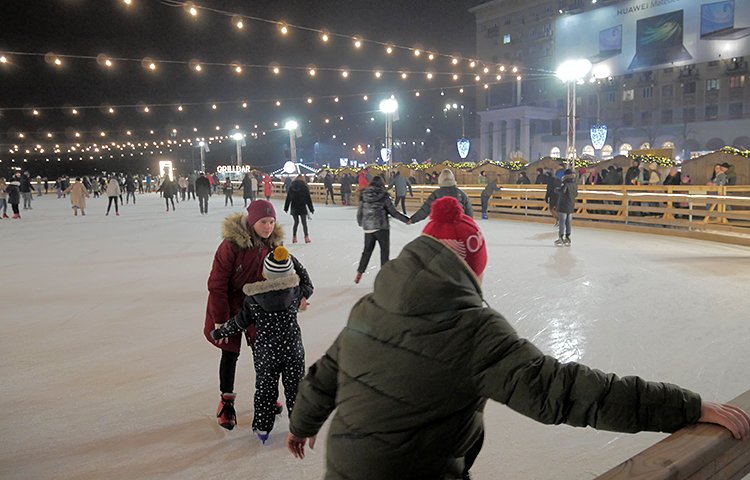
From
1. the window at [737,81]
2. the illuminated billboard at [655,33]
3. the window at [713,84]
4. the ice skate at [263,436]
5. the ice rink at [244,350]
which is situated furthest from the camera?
the window at [713,84]

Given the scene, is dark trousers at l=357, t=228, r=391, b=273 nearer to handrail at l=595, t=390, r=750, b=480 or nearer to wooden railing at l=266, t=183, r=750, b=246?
handrail at l=595, t=390, r=750, b=480

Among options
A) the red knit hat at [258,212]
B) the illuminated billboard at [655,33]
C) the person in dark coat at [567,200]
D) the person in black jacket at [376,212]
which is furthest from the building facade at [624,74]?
the red knit hat at [258,212]

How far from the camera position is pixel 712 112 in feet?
133

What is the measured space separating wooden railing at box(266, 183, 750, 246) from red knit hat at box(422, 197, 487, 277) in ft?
33.3

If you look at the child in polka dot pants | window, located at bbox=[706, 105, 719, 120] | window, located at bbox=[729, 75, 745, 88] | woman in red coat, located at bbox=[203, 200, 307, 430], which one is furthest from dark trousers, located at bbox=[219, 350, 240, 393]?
window, located at bbox=[706, 105, 719, 120]

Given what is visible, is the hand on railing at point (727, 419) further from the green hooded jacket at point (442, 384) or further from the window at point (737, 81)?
the window at point (737, 81)

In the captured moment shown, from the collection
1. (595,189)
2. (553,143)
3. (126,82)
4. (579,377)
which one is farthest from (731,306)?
(553,143)

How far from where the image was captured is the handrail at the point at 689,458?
1100mm

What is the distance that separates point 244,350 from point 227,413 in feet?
4.21

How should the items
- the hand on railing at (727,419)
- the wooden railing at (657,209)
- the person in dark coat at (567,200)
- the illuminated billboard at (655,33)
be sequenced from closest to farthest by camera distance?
the hand on railing at (727,419)
the person in dark coat at (567,200)
the wooden railing at (657,209)
the illuminated billboard at (655,33)

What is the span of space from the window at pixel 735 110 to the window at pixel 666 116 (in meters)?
4.32

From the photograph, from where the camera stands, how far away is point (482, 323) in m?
1.12

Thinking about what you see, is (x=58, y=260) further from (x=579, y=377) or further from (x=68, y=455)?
(x=579, y=377)

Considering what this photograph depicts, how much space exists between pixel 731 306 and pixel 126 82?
23.6 meters
